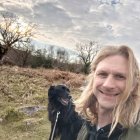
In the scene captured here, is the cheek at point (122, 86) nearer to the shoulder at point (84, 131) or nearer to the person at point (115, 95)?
the person at point (115, 95)

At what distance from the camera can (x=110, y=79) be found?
2240mm

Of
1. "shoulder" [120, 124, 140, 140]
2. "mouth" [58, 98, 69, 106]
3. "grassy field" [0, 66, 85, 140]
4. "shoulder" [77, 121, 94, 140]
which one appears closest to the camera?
"shoulder" [120, 124, 140, 140]

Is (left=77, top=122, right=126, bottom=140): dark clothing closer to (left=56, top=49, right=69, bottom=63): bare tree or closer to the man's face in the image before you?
the man's face

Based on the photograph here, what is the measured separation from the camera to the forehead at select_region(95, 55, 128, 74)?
223 centimetres

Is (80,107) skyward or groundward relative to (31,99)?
skyward

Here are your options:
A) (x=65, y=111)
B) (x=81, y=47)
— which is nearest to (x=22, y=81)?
(x=65, y=111)

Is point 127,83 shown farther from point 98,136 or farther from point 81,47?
point 81,47

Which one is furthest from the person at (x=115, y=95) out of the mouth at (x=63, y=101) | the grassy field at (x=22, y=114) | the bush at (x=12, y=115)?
the bush at (x=12, y=115)

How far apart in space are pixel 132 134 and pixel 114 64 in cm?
45

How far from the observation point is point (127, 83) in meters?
2.17

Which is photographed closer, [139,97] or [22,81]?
[139,97]

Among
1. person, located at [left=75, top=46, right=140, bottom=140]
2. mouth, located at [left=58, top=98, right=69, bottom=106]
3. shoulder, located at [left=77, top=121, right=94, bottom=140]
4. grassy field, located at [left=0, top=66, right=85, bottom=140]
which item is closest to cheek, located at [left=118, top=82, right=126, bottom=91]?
person, located at [left=75, top=46, right=140, bottom=140]

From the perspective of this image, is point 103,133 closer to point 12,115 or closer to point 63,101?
point 63,101

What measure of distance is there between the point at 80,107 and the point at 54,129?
28 centimetres
